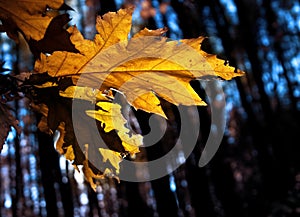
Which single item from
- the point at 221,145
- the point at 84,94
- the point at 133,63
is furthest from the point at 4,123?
the point at 221,145

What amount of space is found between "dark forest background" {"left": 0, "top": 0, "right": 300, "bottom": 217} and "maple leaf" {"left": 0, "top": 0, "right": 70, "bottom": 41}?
361mm

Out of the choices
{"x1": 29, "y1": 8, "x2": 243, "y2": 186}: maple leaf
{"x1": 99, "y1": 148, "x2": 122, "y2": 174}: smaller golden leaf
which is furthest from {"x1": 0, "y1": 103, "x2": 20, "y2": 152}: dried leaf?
{"x1": 99, "y1": 148, "x2": 122, "y2": 174}: smaller golden leaf

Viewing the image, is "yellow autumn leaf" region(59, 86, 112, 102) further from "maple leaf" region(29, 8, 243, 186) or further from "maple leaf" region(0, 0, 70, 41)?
"maple leaf" region(0, 0, 70, 41)

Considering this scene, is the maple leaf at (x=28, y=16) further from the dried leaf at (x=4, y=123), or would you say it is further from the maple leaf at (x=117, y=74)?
the dried leaf at (x=4, y=123)

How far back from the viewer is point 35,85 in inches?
31.6

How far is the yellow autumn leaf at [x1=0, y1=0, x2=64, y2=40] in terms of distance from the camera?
0.76 m

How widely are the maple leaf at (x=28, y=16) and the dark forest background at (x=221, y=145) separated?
0.36 meters

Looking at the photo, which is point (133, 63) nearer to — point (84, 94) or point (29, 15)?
point (84, 94)

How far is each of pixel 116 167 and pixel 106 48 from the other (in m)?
0.30

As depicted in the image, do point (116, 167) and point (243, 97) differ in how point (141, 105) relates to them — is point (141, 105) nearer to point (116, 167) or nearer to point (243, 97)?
point (116, 167)

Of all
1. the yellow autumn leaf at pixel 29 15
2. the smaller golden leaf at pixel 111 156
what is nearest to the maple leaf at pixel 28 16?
the yellow autumn leaf at pixel 29 15

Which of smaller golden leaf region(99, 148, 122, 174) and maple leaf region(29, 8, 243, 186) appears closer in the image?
maple leaf region(29, 8, 243, 186)

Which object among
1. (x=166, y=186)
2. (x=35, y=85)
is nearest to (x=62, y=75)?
(x=35, y=85)

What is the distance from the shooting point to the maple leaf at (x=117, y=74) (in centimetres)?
76
